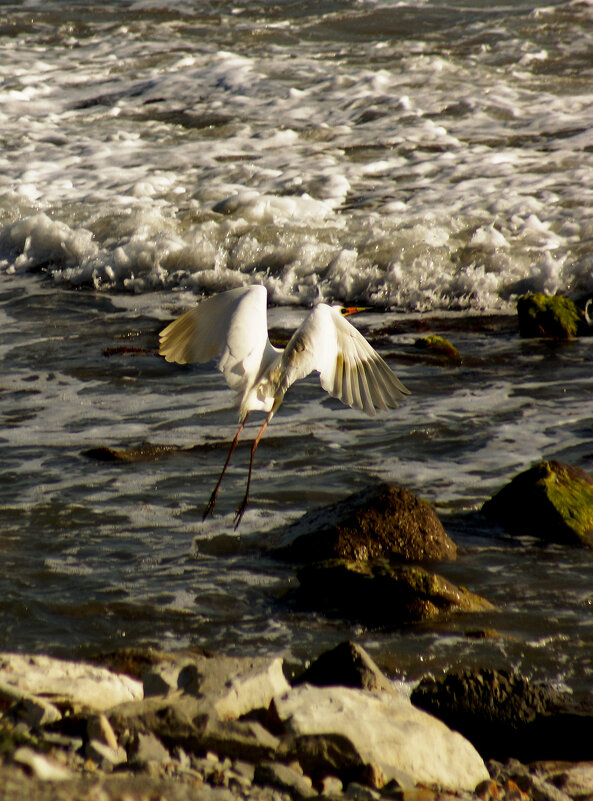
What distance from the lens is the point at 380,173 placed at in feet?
33.1

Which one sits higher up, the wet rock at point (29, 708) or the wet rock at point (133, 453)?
the wet rock at point (29, 708)

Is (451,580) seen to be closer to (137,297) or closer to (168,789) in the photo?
(168,789)

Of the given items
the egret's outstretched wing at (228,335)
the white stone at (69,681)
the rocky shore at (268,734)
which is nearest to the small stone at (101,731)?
the rocky shore at (268,734)

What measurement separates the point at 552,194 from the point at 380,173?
1836mm

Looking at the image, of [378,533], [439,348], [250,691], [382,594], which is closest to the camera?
[250,691]

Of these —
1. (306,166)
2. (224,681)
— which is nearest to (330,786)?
(224,681)

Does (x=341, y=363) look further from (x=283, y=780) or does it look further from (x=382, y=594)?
(x=283, y=780)

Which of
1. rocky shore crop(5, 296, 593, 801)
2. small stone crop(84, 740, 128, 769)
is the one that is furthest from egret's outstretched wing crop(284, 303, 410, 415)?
small stone crop(84, 740, 128, 769)

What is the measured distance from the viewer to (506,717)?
2.82 m

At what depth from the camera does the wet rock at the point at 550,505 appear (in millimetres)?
4031

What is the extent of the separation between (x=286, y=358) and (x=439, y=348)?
8.67 ft

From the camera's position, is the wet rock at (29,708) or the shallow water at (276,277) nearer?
the wet rock at (29,708)

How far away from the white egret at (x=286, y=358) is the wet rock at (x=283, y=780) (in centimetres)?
201

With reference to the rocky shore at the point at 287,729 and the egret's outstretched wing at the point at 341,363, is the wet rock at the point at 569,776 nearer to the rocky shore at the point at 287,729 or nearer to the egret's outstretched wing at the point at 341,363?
the rocky shore at the point at 287,729
